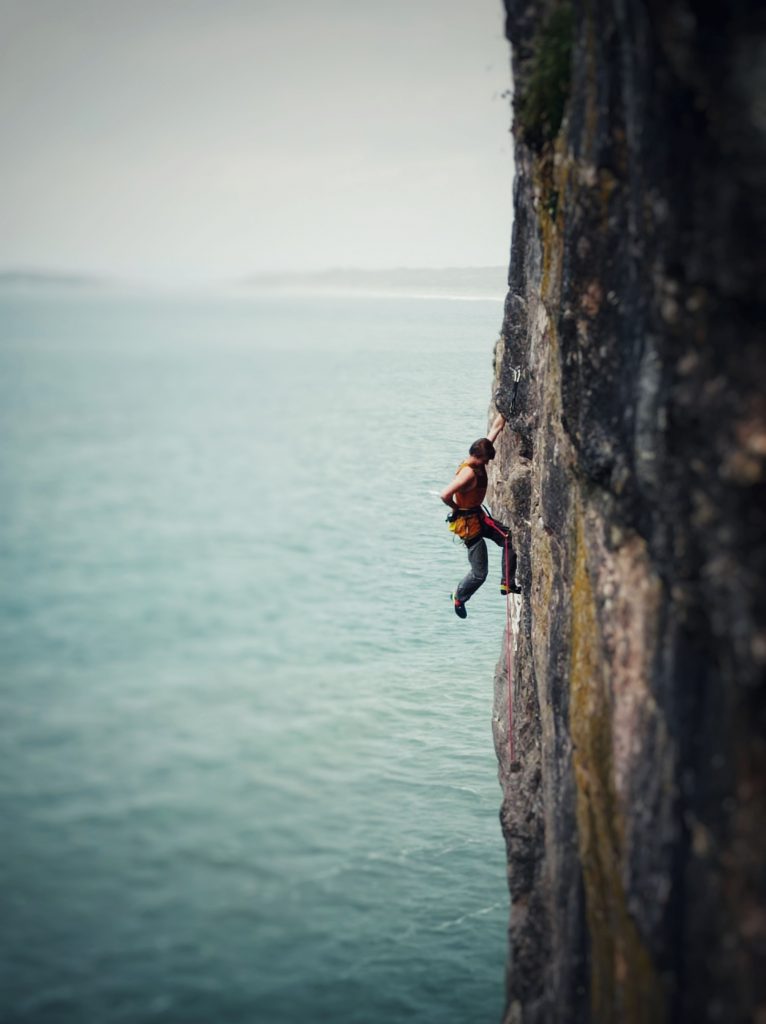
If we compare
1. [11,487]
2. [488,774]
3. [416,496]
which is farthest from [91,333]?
[488,774]

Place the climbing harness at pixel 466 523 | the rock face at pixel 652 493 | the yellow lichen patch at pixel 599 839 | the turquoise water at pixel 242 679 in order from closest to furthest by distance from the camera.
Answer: the rock face at pixel 652 493, the yellow lichen patch at pixel 599 839, the climbing harness at pixel 466 523, the turquoise water at pixel 242 679

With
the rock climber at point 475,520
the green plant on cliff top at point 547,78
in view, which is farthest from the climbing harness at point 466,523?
the green plant on cliff top at point 547,78

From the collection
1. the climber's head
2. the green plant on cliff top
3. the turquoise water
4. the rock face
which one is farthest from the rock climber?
the turquoise water

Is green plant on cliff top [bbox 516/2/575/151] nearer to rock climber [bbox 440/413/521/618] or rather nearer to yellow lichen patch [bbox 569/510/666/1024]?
yellow lichen patch [bbox 569/510/666/1024]

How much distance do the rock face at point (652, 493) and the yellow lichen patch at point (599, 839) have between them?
0.04m

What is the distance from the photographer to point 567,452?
968cm

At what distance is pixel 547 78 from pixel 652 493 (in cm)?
467

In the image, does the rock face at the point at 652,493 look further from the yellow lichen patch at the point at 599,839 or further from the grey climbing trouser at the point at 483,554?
the grey climbing trouser at the point at 483,554

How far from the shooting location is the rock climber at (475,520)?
13016mm

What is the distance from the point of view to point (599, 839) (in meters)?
8.60

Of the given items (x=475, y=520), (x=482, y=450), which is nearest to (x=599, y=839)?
(x=482, y=450)

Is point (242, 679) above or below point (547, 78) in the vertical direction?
below

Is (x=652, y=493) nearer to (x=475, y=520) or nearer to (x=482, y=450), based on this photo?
(x=482, y=450)

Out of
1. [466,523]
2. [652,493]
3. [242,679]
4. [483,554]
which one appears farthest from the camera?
[242,679]
